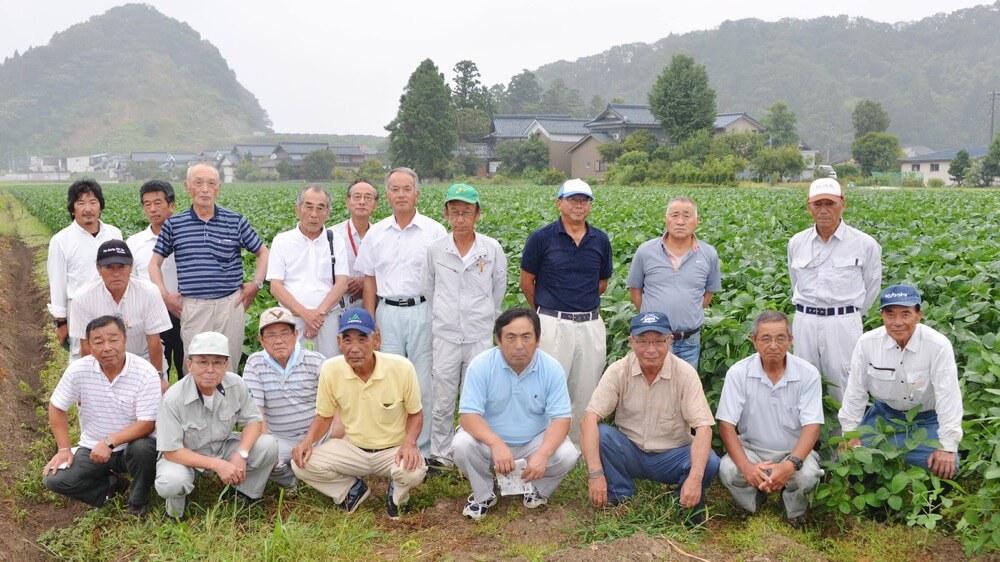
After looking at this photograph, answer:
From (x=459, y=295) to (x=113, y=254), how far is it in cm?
197

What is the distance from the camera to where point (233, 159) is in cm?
7538

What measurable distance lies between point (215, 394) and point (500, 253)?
1.82m

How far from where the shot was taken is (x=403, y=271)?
16.4ft

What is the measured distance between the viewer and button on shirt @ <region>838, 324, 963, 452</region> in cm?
394

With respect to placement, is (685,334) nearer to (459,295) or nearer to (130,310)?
A: (459,295)

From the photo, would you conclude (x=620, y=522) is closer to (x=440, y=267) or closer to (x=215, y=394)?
(x=440, y=267)

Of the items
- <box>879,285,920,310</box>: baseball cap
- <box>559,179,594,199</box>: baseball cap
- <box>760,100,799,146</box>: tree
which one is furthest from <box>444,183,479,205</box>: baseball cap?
<box>760,100,799,146</box>: tree

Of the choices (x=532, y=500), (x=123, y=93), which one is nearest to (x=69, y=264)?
(x=532, y=500)

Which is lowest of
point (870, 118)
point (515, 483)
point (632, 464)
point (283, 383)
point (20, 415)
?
point (20, 415)

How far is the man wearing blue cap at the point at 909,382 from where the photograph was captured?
3932 mm

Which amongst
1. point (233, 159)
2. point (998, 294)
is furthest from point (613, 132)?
point (998, 294)

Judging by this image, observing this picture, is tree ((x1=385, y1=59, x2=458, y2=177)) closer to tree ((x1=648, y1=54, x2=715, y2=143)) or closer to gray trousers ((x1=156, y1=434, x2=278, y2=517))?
tree ((x1=648, y1=54, x2=715, y2=143))

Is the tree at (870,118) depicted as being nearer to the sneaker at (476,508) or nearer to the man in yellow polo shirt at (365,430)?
the sneaker at (476,508)

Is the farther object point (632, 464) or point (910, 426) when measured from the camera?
point (632, 464)
